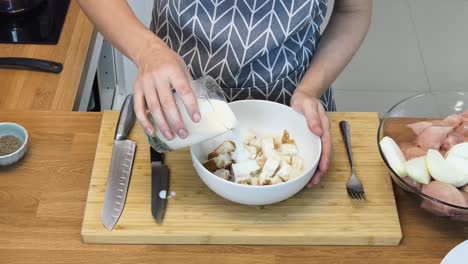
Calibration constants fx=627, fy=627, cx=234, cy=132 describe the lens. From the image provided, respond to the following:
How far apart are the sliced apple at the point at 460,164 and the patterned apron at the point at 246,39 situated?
401mm

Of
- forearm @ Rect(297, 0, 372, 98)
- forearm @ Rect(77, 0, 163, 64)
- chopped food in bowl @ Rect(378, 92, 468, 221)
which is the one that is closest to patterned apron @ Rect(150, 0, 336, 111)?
forearm @ Rect(297, 0, 372, 98)

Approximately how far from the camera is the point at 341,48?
4.04 feet

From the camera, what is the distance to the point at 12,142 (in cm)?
103

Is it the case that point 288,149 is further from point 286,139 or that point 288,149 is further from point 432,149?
point 432,149

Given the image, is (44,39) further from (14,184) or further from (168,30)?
(14,184)

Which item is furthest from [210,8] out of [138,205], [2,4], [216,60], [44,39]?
[2,4]

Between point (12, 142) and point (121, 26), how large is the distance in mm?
262

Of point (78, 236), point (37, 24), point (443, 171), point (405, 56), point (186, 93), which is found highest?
point (186, 93)

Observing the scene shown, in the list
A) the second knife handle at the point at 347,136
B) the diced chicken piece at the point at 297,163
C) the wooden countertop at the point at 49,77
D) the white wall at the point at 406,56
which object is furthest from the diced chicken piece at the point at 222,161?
the white wall at the point at 406,56

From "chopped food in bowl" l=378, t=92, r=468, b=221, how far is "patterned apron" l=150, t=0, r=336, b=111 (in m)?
0.25

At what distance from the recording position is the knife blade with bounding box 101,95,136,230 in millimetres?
927

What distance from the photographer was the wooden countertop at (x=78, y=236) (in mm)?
895

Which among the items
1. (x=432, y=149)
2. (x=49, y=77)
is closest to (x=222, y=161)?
(x=432, y=149)

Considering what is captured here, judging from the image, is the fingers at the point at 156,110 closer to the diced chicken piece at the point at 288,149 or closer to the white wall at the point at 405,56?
the diced chicken piece at the point at 288,149
